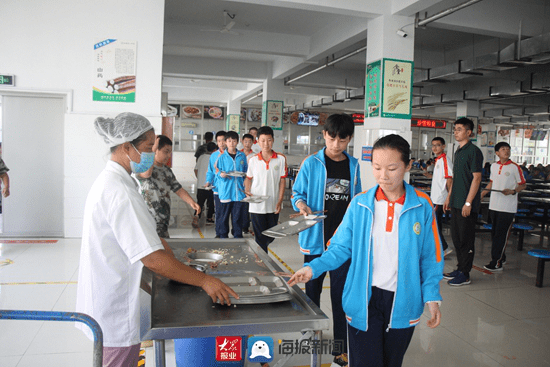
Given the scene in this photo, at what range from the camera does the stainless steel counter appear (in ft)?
5.11

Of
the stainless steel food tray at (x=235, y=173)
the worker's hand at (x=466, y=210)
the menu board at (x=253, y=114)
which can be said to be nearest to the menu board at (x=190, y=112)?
the menu board at (x=253, y=114)

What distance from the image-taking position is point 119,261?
1.75 meters

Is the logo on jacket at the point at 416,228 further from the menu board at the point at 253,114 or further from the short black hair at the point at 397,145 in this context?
the menu board at the point at 253,114

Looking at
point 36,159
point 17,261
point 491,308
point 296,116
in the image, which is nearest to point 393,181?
point 491,308

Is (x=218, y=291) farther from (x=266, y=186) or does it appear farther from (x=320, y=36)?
(x=320, y=36)

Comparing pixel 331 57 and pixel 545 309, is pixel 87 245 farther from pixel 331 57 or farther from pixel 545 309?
pixel 331 57

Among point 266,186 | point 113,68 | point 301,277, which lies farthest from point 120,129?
point 113,68

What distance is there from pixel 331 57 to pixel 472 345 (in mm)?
8323

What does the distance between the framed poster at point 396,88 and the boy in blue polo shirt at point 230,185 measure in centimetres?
225

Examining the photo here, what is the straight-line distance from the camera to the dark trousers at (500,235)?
568cm

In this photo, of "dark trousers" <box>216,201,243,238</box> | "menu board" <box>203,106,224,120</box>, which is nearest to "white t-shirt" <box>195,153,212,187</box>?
"dark trousers" <box>216,201,243,238</box>

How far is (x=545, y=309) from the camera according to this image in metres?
4.33

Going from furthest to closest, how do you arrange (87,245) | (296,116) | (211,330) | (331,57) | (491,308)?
(296,116)
(331,57)
(491,308)
(87,245)
(211,330)

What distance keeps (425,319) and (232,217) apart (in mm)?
2925
